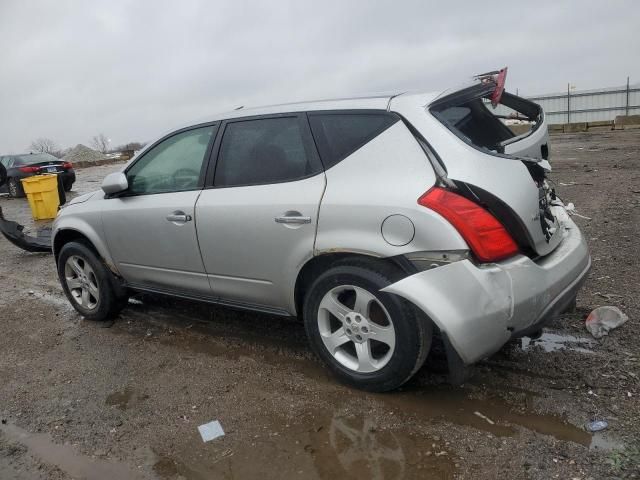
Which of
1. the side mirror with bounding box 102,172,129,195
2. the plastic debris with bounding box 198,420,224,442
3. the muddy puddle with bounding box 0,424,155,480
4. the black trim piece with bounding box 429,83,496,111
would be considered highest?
the black trim piece with bounding box 429,83,496,111

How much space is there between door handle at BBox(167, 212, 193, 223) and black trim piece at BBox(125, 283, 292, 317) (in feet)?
1.92

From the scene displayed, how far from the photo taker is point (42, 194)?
420 inches

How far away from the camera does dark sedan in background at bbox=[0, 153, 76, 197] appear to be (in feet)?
52.4

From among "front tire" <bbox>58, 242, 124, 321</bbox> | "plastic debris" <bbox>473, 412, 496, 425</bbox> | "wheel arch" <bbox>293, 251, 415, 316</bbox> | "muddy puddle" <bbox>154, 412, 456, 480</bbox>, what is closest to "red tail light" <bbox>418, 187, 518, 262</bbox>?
"wheel arch" <bbox>293, 251, 415, 316</bbox>

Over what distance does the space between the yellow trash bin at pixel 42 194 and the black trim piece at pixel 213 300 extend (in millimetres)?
7513

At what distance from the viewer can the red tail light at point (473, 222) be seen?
99.7 inches

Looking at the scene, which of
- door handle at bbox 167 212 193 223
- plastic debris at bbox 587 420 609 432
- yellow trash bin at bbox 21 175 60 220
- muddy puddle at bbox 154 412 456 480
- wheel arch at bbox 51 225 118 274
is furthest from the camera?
yellow trash bin at bbox 21 175 60 220

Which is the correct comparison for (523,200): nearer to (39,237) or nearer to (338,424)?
(338,424)

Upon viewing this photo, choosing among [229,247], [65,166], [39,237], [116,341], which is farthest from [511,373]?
[65,166]

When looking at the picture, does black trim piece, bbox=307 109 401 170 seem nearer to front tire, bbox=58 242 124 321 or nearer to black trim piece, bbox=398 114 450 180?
black trim piece, bbox=398 114 450 180

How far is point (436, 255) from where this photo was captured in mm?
2564

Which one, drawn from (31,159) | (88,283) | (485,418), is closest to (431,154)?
(485,418)

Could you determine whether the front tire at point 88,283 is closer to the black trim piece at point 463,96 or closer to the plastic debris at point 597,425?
the black trim piece at point 463,96

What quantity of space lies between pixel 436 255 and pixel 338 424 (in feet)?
3.46
